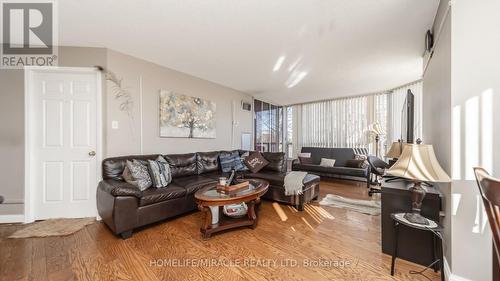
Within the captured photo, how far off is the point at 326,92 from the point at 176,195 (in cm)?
459

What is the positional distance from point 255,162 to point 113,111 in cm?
255

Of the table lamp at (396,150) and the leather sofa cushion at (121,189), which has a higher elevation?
the table lamp at (396,150)

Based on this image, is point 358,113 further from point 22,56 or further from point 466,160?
point 22,56

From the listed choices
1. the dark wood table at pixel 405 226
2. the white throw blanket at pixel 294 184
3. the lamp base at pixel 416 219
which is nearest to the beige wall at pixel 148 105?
the white throw blanket at pixel 294 184

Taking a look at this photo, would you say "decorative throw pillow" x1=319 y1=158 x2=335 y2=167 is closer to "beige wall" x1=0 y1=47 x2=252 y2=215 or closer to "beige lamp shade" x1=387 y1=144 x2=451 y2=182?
"beige wall" x1=0 y1=47 x2=252 y2=215

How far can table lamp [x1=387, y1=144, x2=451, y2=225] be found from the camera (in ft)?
4.56

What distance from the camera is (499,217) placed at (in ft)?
2.35

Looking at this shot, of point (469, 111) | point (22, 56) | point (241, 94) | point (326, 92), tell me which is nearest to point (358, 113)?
point (326, 92)

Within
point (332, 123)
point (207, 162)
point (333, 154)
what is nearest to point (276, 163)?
point (207, 162)

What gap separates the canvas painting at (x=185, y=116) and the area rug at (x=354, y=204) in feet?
8.90

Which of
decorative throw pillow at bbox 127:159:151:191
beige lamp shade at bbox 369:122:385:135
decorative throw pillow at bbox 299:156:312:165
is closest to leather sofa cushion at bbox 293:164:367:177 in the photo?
decorative throw pillow at bbox 299:156:312:165

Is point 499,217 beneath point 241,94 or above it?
beneath

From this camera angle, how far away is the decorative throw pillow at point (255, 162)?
3.91m

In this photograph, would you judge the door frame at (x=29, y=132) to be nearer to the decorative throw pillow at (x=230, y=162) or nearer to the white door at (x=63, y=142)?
the white door at (x=63, y=142)
